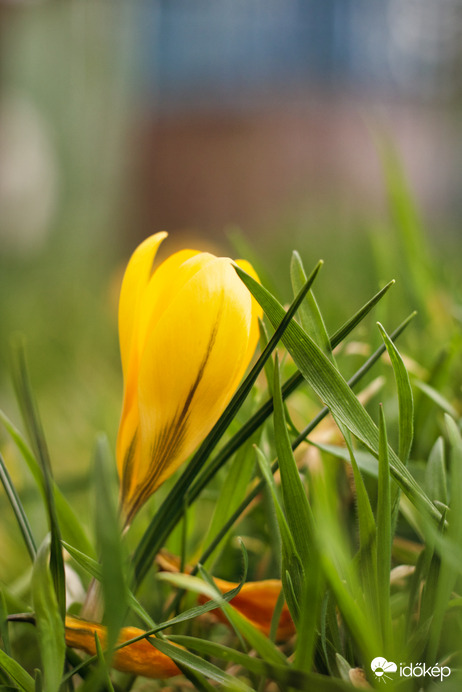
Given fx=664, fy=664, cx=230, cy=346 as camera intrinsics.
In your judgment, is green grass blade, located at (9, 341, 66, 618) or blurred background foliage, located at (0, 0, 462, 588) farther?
blurred background foliage, located at (0, 0, 462, 588)

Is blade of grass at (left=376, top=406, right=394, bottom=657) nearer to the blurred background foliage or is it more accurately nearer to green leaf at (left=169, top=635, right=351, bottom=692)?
green leaf at (left=169, top=635, right=351, bottom=692)

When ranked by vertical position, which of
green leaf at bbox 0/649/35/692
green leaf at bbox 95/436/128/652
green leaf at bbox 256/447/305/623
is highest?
green leaf at bbox 95/436/128/652

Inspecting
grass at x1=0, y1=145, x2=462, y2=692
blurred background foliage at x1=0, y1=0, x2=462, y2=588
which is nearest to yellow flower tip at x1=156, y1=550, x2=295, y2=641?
grass at x1=0, y1=145, x2=462, y2=692

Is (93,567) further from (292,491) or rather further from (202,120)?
(202,120)

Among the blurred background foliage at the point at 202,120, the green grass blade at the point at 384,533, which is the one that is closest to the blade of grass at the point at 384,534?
the green grass blade at the point at 384,533

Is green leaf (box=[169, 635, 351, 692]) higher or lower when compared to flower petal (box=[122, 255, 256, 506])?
lower

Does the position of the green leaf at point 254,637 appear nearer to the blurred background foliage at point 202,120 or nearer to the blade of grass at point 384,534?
the blade of grass at point 384,534
